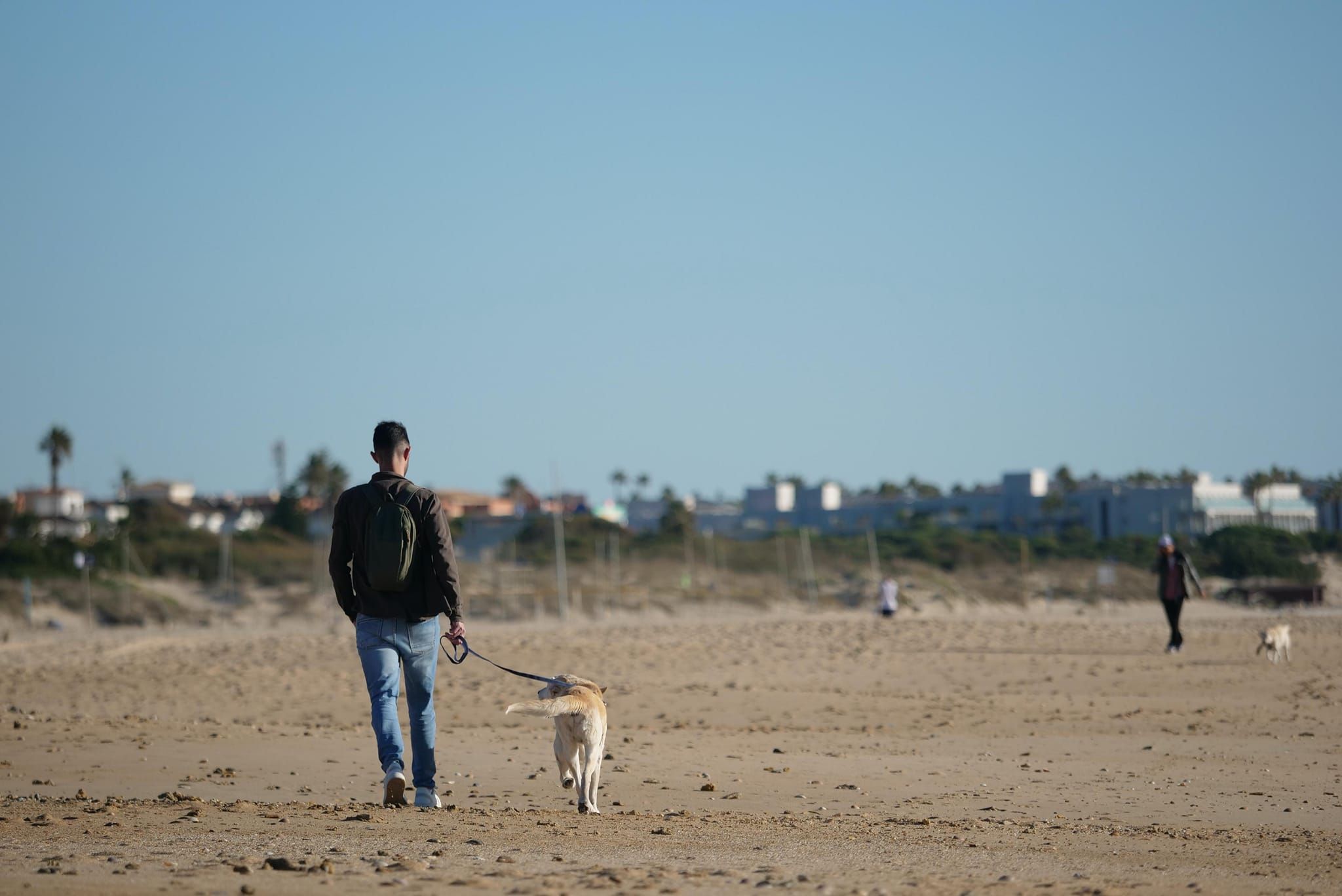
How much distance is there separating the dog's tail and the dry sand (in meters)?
0.54

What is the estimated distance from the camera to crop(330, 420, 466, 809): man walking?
6715mm

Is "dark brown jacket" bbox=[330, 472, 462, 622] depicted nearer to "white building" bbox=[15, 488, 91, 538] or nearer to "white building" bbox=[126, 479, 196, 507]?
"white building" bbox=[15, 488, 91, 538]

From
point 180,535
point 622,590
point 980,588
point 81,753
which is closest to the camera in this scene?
point 81,753

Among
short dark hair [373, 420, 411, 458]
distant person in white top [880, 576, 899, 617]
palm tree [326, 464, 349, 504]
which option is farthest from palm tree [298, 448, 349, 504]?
short dark hair [373, 420, 411, 458]

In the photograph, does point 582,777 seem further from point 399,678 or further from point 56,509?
point 56,509

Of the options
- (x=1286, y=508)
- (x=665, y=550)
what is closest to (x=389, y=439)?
(x=665, y=550)

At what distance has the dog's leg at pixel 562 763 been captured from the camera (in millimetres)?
6922

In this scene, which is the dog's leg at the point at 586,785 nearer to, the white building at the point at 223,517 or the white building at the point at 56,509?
the white building at the point at 56,509

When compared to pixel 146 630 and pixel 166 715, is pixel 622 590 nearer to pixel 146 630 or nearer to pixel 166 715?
pixel 146 630

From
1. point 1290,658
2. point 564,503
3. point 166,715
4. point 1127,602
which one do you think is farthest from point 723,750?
point 564,503

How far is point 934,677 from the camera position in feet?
55.4

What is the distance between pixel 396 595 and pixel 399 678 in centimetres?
42

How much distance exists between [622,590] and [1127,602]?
624 inches

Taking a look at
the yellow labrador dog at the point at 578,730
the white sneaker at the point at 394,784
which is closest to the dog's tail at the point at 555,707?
the yellow labrador dog at the point at 578,730
